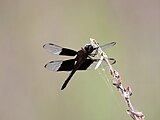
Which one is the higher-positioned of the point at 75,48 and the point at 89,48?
the point at 75,48

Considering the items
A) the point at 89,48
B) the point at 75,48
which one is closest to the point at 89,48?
the point at 89,48

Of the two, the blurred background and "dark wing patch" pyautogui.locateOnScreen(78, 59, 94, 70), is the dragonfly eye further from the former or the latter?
the blurred background

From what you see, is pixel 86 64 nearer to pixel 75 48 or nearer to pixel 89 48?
pixel 89 48

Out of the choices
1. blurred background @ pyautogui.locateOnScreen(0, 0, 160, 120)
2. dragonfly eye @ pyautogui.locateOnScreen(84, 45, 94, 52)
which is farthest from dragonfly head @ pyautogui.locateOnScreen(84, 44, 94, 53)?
blurred background @ pyautogui.locateOnScreen(0, 0, 160, 120)

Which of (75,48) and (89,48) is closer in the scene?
(89,48)

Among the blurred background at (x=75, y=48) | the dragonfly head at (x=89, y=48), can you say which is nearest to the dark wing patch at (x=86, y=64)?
the dragonfly head at (x=89, y=48)

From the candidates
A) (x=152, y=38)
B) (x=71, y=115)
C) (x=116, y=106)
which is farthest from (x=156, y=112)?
(x=152, y=38)

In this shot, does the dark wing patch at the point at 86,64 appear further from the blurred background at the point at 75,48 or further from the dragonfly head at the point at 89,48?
the blurred background at the point at 75,48

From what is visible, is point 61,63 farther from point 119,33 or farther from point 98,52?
point 119,33

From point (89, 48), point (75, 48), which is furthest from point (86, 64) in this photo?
point (75, 48)
